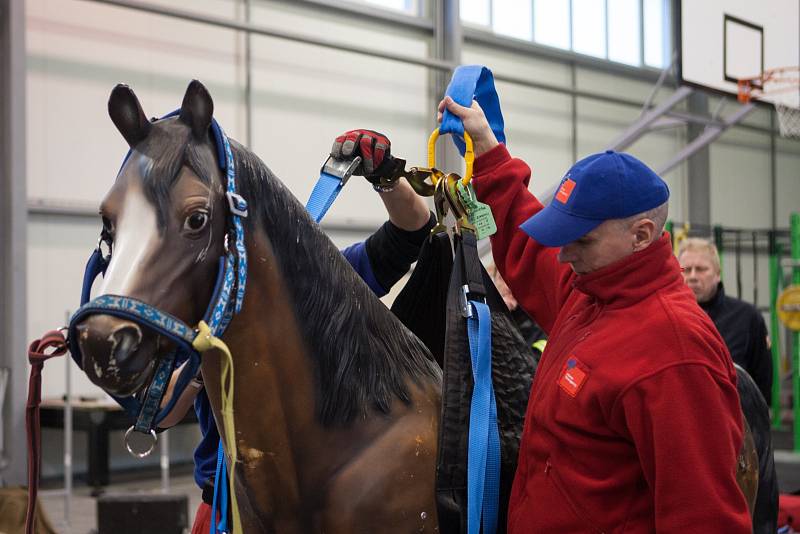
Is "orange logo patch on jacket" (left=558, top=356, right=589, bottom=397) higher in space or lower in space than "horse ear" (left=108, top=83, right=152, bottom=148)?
lower

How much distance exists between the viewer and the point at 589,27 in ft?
40.2

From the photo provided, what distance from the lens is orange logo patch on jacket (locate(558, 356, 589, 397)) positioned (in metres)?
1.43

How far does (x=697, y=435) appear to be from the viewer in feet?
4.33

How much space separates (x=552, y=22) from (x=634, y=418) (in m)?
11.1

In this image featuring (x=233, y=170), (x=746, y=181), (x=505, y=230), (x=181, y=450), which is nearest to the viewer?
(x=233, y=170)

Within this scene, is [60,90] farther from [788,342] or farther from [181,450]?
[788,342]

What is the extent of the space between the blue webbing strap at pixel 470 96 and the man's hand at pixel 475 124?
11 millimetres

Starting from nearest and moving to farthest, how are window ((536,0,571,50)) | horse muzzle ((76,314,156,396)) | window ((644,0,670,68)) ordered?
horse muzzle ((76,314,156,396)) → window ((536,0,571,50)) → window ((644,0,670,68))

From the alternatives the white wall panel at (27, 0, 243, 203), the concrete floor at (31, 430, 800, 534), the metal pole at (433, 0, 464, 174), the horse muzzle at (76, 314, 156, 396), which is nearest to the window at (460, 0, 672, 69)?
the metal pole at (433, 0, 464, 174)

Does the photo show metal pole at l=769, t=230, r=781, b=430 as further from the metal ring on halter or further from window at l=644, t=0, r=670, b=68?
the metal ring on halter

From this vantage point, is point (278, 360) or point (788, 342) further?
point (788, 342)

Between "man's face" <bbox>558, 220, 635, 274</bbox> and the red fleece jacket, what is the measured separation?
2 cm

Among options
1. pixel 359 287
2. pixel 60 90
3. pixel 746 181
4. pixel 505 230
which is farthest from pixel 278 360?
pixel 746 181

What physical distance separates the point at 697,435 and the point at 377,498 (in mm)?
552
